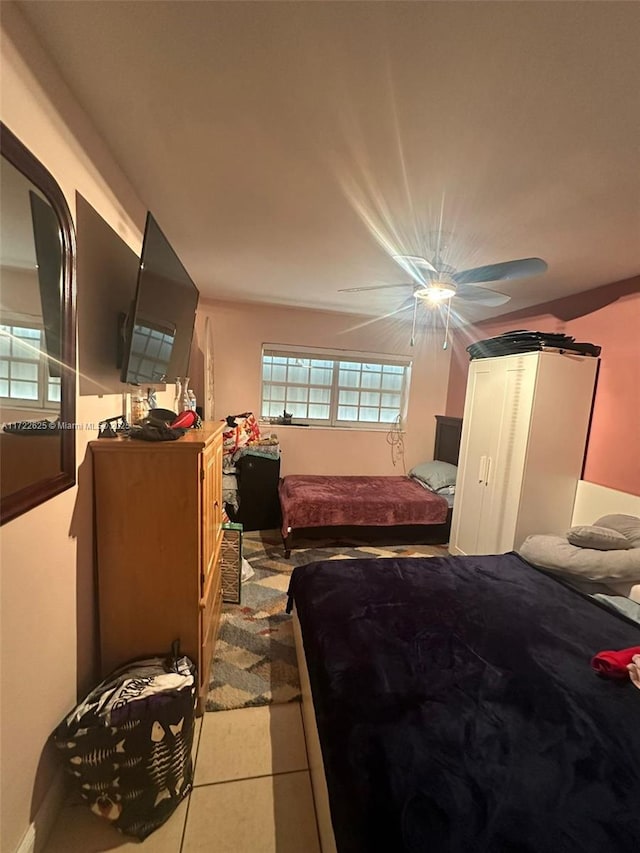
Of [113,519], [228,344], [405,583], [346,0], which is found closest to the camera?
[346,0]

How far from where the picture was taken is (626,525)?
2141mm

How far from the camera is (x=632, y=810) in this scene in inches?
34.4

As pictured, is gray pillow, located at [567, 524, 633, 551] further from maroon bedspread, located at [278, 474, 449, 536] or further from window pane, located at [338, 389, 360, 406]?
window pane, located at [338, 389, 360, 406]

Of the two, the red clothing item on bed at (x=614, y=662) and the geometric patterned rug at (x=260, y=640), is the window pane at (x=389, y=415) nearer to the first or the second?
the geometric patterned rug at (x=260, y=640)

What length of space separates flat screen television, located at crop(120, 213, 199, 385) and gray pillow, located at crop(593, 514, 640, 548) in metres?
2.90

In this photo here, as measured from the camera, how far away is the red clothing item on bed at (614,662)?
1.29 metres

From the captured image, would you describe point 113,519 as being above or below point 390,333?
below

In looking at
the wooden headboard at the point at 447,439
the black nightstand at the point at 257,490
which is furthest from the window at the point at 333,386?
the black nightstand at the point at 257,490

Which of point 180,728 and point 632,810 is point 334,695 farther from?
point 632,810

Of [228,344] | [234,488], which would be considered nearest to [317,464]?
[234,488]

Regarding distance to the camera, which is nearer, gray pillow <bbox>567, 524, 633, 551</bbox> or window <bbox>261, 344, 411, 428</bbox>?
gray pillow <bbox>567, 524, 633, 551</bbox>

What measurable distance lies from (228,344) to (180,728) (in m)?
3.49

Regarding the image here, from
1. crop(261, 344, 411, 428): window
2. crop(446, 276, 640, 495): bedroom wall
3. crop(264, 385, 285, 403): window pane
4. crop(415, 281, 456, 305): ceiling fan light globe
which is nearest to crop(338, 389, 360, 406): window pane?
crop(261, 344, 411, 428): window

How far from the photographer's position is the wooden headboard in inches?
163
